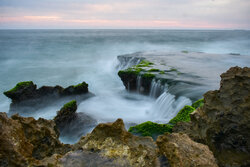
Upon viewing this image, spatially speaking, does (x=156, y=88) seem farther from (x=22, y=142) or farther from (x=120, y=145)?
(x=22, y=142)

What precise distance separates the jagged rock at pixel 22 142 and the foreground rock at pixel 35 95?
7.85 metres

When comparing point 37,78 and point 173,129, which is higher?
point 173,129

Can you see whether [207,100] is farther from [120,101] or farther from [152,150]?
[120,101]

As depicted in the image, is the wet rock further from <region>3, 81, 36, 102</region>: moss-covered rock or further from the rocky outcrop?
<region>3, 81, 36, 102</region>: moss-covered rock

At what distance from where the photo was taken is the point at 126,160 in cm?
244

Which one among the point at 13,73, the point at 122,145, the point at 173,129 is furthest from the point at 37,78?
the point at 122,145

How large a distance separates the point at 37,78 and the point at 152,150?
19.7 m

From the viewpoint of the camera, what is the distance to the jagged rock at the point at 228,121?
12.0 feet

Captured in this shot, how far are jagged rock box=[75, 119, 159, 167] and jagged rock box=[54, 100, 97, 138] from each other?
230 inches

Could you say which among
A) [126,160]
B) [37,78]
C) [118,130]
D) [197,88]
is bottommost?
[37,78]

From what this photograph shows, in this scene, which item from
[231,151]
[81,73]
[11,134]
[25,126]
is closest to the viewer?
[11,134]

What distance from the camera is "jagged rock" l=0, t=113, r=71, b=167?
2236 mm

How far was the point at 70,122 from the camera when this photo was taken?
880 centimetres

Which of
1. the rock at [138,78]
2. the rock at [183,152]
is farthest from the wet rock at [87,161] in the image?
the rock at [138,78]
